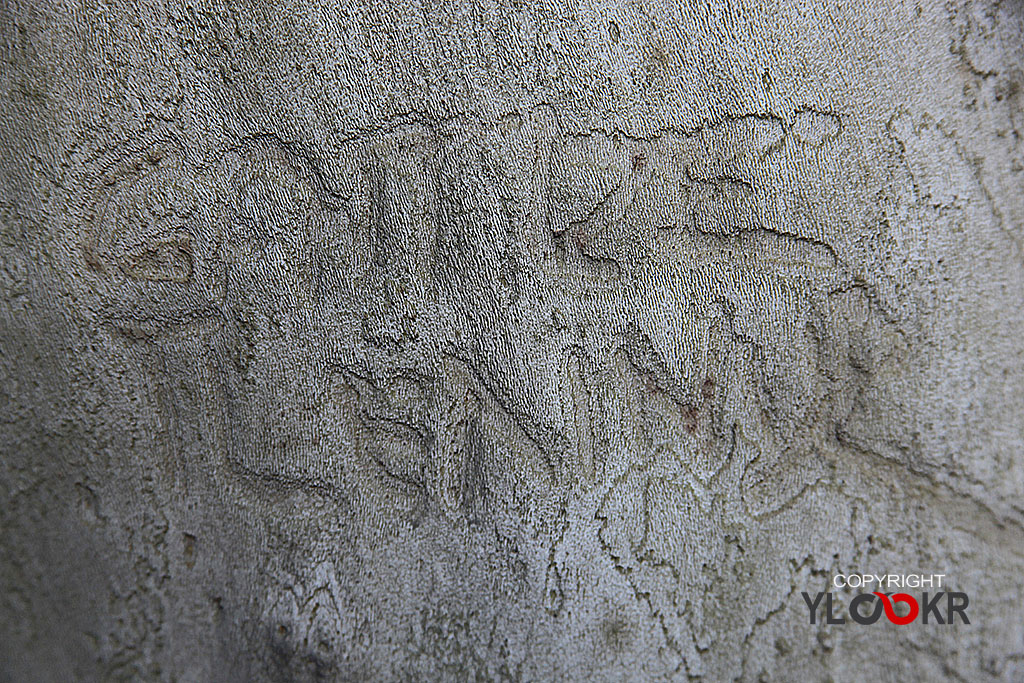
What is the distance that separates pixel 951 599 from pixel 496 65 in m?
0.72

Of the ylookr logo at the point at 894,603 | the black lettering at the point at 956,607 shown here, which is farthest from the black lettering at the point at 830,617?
the black lettering at the point at 956,607

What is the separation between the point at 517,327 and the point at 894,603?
0.47 metres

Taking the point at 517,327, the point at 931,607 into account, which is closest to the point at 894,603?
the point at 931,607

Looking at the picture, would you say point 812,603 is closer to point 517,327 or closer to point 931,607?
point 931,607

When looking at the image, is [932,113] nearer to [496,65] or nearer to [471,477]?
[496,65]

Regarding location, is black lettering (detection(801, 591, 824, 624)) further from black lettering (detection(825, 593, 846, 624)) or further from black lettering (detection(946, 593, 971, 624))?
black lettering (detection(946, 593, 971, 624))

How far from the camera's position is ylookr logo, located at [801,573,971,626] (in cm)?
66

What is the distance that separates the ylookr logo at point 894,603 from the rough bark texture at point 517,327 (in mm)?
13

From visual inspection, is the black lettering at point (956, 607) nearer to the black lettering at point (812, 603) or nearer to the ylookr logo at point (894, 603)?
the ylookr logo at point (894, 603)

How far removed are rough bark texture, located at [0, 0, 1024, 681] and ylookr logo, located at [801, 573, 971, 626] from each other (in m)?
0.01

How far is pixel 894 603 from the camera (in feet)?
2.18

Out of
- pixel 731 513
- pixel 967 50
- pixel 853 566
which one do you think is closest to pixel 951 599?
pixel 853 566

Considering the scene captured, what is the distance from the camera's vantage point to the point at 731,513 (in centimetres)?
69

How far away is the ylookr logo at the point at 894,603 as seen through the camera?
0.66 metres
